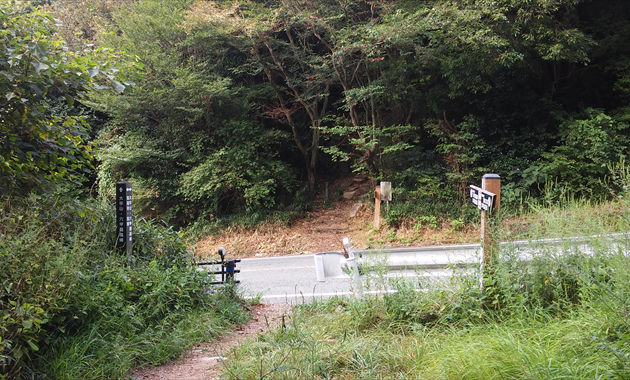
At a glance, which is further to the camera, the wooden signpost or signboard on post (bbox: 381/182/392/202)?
signboard on post (bbox: 381/182/392/202)

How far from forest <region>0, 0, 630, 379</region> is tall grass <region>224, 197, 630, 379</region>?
3cm

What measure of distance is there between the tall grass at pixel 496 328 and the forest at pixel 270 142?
1.3 inches

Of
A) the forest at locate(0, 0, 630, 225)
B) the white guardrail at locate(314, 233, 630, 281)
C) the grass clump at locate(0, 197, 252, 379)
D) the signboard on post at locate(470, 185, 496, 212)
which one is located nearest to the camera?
the grass clump at locate(0, 197, 252, 379)

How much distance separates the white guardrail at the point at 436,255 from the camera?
151 inches

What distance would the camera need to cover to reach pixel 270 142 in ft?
46.2

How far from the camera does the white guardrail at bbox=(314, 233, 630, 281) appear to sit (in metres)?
3.83

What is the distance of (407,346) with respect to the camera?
11.3 ft

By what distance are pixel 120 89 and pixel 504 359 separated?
3755 millimetres

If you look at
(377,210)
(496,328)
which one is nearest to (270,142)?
(377,210)

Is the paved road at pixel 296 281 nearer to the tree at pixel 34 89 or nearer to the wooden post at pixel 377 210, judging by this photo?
the wooden post at pixel 377 210

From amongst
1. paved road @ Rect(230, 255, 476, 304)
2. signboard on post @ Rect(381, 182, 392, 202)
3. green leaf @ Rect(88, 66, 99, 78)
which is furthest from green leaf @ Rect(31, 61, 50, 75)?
signboard on post @ Rect(381, 182, 392, 202)

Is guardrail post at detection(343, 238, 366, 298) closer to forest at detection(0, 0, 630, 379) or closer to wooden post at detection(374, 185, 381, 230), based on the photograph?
forest at detection(0, 0, 630, 379)

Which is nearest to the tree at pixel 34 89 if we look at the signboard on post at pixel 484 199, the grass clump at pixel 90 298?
Result: the grass clump at pixel 90 298

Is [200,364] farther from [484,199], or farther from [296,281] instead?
[296,281]
